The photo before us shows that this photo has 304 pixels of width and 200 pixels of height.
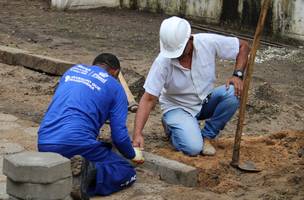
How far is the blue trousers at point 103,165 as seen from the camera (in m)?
4.89

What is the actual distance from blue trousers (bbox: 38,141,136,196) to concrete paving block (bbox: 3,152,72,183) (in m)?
0.63

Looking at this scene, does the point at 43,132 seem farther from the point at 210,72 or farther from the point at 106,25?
the point at 106,25

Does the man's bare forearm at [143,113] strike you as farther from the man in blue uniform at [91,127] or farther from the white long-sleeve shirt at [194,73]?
the man in blue uniform at [91,127]

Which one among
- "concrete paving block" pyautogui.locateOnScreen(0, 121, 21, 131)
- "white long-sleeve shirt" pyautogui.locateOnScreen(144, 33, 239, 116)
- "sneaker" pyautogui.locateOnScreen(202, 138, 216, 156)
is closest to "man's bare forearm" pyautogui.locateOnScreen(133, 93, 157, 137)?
"white long-sleeve shirt" pyautogui.locateOnScreen(144, 33, 239, 116)

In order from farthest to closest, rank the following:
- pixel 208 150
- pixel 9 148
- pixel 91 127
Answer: pixel 208 150 < pixel 9 148 < pixel 91 127

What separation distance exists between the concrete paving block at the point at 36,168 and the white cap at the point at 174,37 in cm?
185

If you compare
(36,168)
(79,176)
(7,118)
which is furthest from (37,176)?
(7,118)

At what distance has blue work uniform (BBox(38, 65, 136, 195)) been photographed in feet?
16.0

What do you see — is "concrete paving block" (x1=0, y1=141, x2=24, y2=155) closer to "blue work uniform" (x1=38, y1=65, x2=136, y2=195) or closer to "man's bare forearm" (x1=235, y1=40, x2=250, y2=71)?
"blue work uniform" (x1=38, y1=65, x2=136, y2=195)

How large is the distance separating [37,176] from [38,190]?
0.11 metres

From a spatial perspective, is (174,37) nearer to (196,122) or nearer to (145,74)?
(196,122)

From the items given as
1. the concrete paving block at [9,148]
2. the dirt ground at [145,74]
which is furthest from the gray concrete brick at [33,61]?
the concrete paving block at [9,148]

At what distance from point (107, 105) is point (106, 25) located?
832 centimetres

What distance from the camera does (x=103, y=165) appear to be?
4.99 m
